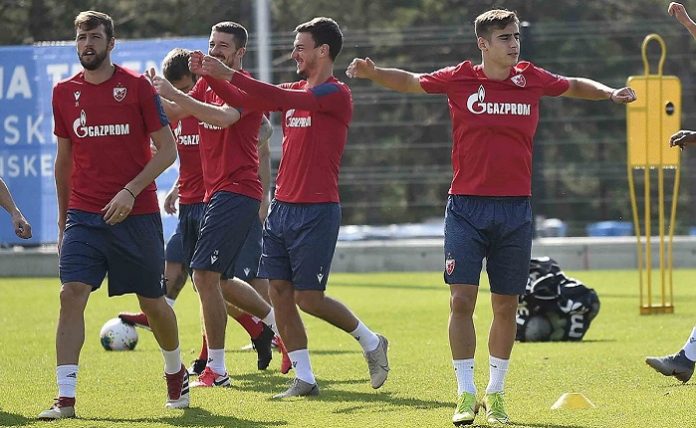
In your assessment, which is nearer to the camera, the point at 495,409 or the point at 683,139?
the point at 495,409

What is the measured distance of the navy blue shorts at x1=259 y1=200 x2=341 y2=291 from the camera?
837 cm

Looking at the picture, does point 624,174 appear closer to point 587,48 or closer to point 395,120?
point 587,48

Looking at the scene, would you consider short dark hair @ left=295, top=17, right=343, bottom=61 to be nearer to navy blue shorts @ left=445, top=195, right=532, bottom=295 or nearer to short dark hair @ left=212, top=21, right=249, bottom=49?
short dark hair @ left=212, top=21, right=249, bottom=49

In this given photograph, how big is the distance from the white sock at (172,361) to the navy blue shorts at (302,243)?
2.80 feet

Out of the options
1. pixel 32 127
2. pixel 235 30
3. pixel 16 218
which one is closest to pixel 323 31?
pixel 235 30

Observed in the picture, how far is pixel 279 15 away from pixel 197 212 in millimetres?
25501

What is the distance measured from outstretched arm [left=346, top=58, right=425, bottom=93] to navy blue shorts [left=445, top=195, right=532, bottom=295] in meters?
0.61

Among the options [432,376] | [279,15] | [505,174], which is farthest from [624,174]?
[279,15]

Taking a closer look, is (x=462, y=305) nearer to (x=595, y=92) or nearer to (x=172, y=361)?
(x=595, y=92)

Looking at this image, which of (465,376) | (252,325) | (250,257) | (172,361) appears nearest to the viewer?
(465,376)

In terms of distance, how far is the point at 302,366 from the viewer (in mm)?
8484

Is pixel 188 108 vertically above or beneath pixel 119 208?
above

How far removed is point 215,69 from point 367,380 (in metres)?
2.88

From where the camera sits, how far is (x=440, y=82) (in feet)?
24.2
